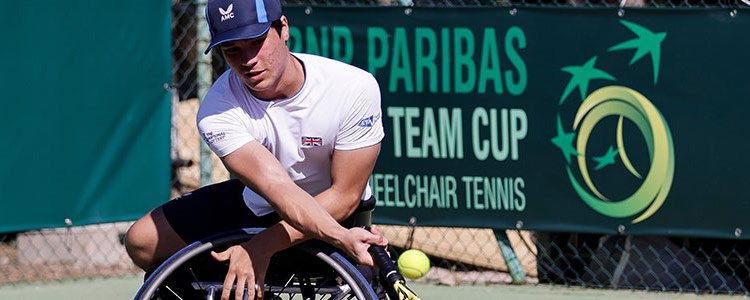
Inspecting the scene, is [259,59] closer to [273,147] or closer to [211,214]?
[273,147]

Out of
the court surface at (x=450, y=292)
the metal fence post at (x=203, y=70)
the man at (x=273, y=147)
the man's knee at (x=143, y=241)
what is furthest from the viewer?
the metal fence post at (x=203, y=70)

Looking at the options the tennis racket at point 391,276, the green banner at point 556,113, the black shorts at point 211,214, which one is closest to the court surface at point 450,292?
the green banner at point 556,113

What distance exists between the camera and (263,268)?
3775mm

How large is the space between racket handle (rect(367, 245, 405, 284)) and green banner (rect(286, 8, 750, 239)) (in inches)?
92.8

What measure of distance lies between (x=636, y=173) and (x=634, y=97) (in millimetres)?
341

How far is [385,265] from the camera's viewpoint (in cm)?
374

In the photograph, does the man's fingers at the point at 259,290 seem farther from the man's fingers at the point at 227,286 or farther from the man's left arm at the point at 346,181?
the man's left arm at the point at 346,181

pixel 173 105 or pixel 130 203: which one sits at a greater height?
pixel 173 105

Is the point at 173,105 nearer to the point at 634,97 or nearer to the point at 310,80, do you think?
the point at 634,97

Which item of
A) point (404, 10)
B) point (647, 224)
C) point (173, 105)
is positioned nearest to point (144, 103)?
point (173, 105)

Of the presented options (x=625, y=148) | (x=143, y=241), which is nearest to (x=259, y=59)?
(x=143, y=241)

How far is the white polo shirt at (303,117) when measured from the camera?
396 cm

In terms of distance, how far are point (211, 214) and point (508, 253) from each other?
2303 mm

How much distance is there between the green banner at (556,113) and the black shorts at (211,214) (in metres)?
1.93
